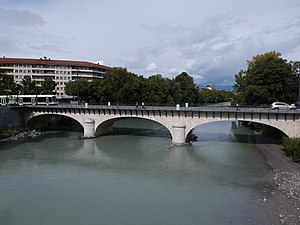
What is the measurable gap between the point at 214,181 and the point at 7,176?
16.9m

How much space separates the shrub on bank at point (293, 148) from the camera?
23.9m

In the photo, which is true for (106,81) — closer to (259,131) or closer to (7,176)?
(259,131)

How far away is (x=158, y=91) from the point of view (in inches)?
2653

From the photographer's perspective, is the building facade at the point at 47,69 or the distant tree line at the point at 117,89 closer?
the distant tree line at the point at 117,89

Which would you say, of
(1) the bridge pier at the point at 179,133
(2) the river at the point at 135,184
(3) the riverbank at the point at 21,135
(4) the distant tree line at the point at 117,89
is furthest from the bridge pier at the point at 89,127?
(4) the distant tree line at the point at 117,89

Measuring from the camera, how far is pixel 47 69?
79.1 meters

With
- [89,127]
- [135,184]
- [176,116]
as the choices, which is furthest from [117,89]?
[135,184]

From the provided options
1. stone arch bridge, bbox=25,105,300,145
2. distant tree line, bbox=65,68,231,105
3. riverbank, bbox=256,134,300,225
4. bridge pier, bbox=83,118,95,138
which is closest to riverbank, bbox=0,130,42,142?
stone arch bridge, bbox=25,105,300,145

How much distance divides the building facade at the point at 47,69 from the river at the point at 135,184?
48201 millimetres

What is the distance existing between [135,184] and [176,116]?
13.8m

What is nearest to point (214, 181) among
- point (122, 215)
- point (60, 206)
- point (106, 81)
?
point (122, 215)

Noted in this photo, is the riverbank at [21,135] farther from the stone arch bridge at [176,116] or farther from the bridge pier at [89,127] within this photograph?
the bridge pier at [89,127]

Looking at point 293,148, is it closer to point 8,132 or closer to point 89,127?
point 89,127

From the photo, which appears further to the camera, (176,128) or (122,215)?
(176,128)
